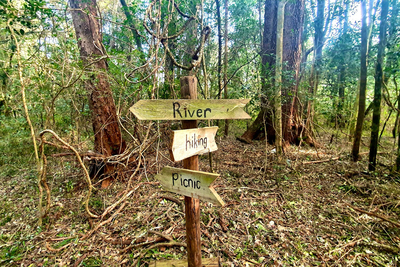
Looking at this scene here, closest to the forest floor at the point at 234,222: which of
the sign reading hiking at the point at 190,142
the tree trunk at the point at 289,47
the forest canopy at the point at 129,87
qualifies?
the forest canopy at the point at 129,87

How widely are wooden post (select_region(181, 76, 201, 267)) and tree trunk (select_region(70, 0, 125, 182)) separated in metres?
2.64

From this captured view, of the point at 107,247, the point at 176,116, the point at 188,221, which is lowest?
the point at 107,247

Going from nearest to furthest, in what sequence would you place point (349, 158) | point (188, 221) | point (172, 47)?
point (188, 221), point (349, 158), point (172, 47)

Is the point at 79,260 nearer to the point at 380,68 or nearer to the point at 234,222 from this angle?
the point at 234,222

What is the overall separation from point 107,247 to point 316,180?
13.9 ft

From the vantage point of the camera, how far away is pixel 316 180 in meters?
4.25

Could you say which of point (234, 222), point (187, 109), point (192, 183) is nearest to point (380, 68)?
point (234, 222)

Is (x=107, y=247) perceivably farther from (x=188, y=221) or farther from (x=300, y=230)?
(x=300, y=230)

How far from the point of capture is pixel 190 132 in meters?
1.67

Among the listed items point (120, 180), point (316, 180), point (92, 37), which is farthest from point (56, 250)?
point (316, 180)

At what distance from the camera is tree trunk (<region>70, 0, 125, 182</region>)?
3.91 m

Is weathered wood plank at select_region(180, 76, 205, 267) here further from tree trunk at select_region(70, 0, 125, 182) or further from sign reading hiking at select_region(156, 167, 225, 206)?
tree trunk at select_region(70, 0, 125, 182)

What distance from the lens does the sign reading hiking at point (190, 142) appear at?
156 centimetres

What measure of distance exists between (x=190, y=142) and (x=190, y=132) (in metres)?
0.09
